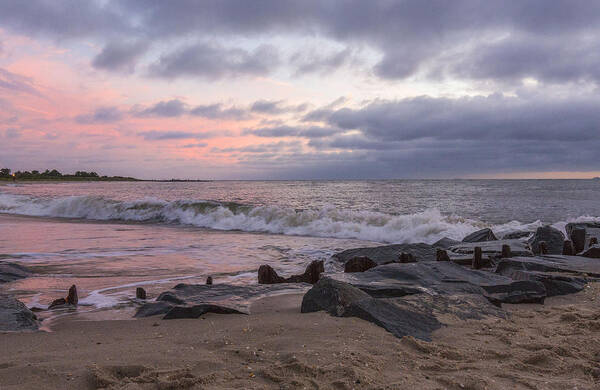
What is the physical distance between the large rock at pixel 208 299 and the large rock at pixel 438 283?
1113 millimetres

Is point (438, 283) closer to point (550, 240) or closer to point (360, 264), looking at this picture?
point (360, 264)

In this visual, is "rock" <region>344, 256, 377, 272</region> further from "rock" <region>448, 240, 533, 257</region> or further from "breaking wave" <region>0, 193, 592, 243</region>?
"breaking wave" <region>0, 193, 592, 243</region>

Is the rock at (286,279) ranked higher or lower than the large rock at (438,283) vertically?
lower

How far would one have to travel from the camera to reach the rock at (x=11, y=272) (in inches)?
277

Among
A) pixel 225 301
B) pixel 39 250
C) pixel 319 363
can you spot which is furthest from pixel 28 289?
pixel 319 363

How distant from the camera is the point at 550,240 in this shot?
32.5ft

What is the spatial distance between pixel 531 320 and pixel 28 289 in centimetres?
725

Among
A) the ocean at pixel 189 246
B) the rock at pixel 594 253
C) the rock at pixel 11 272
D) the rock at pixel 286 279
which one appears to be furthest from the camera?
the rock at pixel 594 253

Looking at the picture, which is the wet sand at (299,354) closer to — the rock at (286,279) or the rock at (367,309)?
the rock at (367,309)

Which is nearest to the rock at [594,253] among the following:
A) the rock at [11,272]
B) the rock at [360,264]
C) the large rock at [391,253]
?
the large rock at [391,253]

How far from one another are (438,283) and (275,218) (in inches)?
543

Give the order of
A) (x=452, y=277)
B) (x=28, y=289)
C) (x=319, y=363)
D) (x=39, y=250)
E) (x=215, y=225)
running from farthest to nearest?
(x=215, y=225) → (x=39, y=250) → (x=28, y=289) → (x=452, y=277) → (x=319, y=363)

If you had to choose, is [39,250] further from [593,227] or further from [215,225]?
[593,227]

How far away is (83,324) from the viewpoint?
4.45 metres
